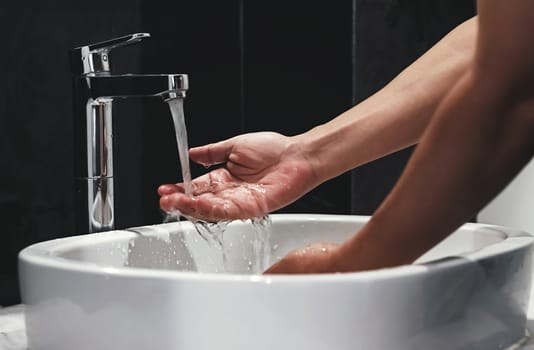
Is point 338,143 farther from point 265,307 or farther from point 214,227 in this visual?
point 265,307

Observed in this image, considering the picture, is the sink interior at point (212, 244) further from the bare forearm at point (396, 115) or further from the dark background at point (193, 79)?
the dark background at point (193, 79)

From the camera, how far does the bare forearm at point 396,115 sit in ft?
3.16

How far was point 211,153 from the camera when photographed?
1.00m

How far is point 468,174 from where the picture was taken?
2.00 ft

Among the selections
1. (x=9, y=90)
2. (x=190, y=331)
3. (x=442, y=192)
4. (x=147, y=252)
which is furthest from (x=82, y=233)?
(x=442, y=192)

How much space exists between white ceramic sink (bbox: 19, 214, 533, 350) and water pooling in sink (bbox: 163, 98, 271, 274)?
0.76 feet

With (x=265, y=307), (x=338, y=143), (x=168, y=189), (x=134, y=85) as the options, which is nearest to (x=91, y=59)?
(x=134, y=85)

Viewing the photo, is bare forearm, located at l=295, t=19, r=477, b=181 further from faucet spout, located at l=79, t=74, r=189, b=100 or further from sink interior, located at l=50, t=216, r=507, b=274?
faucet spout, located at l=79, t=74, r=189, b=100

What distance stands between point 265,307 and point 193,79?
2.36 feet

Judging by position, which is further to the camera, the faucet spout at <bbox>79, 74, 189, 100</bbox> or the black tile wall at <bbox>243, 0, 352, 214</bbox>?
the black tile wall at <bbox>243, 0, 352, 214</bbox>

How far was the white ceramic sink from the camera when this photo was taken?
613 mm

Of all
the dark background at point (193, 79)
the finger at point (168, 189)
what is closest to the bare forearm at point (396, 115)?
the finger at point (168, 189)

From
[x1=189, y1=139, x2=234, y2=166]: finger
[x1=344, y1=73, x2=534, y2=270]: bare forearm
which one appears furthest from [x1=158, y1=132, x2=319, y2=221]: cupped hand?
[x1=344, y1=73, x2=534, y2=270]: bare forearm

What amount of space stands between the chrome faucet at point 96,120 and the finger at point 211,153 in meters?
0.09
